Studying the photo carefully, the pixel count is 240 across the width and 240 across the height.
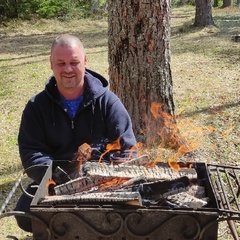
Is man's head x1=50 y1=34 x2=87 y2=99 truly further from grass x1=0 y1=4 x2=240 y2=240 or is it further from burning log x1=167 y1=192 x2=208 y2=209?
grass x1=0 y1=4 x2=240 y2=240

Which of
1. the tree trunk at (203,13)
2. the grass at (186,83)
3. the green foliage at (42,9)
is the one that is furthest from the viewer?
the green foliage at (42,9)

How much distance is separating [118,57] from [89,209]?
2.57 meters

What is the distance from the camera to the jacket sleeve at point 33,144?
2.90 metres

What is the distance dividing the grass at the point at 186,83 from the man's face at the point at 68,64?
158 centimetres

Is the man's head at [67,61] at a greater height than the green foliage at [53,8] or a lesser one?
greater

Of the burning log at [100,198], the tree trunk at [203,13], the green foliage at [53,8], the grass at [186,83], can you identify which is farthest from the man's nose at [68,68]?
the green foliage at [53,8]

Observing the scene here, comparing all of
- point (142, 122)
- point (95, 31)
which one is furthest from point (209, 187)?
point (95, 31)

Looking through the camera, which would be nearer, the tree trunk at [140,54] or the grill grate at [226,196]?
the grill grate at [226,196]

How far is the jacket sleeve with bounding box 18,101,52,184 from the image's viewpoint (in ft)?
9.50

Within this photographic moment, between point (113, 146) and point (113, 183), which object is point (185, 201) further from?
point (113, 146)

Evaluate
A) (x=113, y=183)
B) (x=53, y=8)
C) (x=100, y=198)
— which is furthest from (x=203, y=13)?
(x=100, y=198)

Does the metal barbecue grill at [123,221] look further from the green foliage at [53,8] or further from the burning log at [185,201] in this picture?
the green foliage at [53,8]

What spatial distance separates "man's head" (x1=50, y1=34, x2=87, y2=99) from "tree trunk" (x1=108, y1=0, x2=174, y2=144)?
5.21ft

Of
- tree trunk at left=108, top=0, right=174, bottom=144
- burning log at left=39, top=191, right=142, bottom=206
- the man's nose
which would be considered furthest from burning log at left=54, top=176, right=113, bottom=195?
tree trunk at left=108, top=0, right=174, bottom=144
